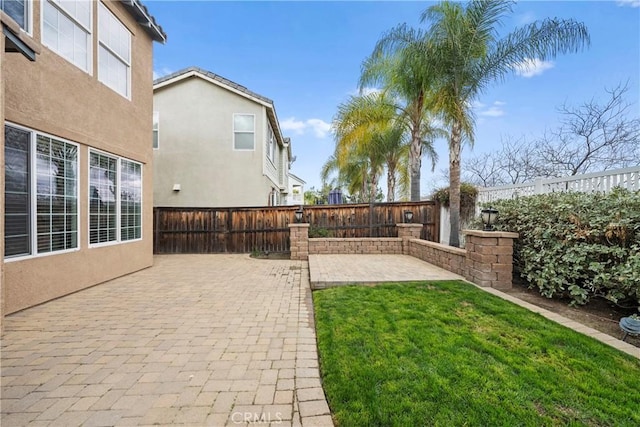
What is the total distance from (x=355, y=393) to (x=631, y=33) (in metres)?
11.8

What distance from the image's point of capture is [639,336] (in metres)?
2.97

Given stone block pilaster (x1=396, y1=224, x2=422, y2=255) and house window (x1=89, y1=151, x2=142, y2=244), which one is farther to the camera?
stone block pilaster (x1=396, y1=224, x2=422, y2=255)

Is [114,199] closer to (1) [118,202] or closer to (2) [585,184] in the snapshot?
(1) [118,202]

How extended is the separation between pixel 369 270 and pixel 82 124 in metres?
6.67

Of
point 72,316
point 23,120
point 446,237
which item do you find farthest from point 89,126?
point 446,237

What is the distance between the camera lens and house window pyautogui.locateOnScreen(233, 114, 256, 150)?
11.8 m

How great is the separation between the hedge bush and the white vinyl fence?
0.35m

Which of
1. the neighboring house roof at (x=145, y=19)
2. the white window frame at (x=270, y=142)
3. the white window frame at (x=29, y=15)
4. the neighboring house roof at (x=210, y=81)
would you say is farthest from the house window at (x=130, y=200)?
the white window frame at (x=270, y=142)

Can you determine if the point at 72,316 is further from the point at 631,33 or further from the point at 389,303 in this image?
the point at 631,33

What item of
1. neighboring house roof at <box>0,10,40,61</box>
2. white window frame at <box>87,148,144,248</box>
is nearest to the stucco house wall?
white window frame at <box>87,148,144,248</box>

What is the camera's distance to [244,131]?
11.8m

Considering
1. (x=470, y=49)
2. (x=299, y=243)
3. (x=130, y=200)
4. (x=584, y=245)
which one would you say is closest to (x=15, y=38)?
(x=130, y=200)

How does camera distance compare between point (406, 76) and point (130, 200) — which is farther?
point (406, 76)

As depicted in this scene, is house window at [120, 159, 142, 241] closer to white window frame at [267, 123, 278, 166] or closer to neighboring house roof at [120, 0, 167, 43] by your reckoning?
neighboring house roof at [120, 0, 167, 43]
